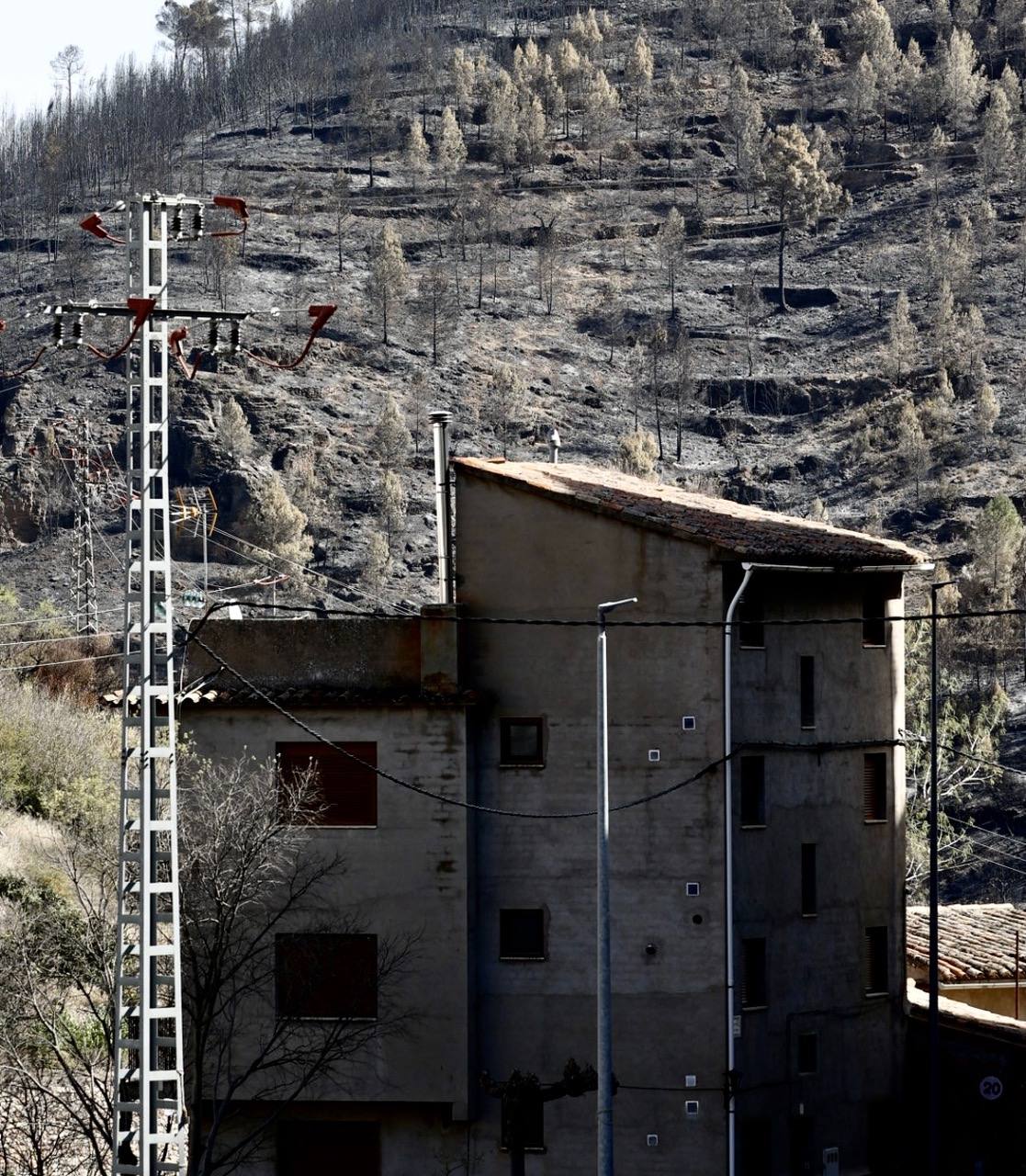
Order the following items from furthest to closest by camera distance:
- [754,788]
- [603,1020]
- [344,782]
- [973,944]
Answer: [973,944]
[754,788]
[344,782]
[603,1020]

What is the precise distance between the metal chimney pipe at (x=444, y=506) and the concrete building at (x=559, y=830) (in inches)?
41.6

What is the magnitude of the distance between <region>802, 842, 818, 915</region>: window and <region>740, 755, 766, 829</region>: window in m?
1.51

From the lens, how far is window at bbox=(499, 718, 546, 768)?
123ft

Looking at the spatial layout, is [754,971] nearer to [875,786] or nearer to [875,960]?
[875,960]

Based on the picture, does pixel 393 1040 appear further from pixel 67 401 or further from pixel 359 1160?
pixel 67 401

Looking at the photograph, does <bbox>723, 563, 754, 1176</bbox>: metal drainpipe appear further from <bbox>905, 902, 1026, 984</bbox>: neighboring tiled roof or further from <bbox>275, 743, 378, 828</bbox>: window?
<bbox>905, 902, 1026, 984</bbox>: neighboring tiled roof

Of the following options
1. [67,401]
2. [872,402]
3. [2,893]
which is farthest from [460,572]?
[872,402]

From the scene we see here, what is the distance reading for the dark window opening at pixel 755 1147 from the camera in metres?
36.8

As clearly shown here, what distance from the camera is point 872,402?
591 ft

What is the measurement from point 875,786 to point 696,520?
268 inches

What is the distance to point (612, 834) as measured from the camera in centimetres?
3675

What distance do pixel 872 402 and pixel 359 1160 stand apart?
149 metres

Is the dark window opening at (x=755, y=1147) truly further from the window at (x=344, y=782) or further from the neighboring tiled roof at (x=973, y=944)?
the window at (x=344, y=782)

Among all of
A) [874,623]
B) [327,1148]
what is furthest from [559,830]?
[874,623]
